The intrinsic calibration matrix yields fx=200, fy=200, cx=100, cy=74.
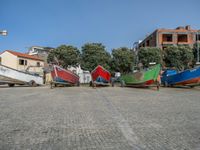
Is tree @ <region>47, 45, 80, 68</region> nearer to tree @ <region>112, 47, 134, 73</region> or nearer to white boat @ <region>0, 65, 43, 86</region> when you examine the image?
tree @ <region>112, 47, 134, 73</region>

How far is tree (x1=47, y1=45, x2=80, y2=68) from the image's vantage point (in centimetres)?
3597

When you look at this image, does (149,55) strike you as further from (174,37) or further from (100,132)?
(100,132)

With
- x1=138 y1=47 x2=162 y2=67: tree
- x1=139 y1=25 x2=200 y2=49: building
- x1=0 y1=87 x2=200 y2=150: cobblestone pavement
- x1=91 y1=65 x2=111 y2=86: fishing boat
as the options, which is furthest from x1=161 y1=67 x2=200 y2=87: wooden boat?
x1=139 y1=25 x2=200 y2=49: building

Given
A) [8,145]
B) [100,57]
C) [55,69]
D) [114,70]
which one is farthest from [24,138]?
[114,70]

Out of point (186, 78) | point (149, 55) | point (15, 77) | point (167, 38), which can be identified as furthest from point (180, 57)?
point (15, 77)

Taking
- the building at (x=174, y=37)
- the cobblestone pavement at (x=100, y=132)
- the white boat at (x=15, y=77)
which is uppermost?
the building at (x=174, y=37)

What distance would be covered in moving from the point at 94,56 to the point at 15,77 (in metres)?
14.5

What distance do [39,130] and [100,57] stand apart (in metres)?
29.2

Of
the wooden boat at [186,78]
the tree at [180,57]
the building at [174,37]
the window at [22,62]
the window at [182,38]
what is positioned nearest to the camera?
the wooden boat at [186,78]

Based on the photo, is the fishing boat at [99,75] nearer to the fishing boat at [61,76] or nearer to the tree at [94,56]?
the fishing boat at [61,76]

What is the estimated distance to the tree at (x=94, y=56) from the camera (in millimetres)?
33312

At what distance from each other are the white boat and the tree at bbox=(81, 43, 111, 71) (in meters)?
11.4

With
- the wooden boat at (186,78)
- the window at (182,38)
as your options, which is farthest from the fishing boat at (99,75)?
the window at (182,38)

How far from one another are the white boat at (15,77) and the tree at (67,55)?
12396 millimetres
